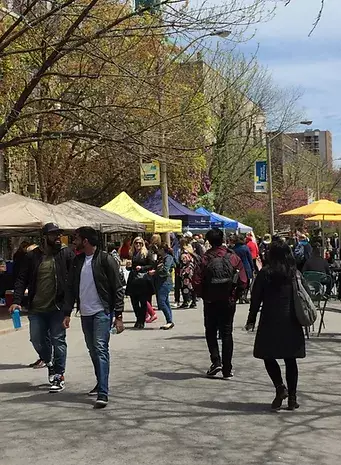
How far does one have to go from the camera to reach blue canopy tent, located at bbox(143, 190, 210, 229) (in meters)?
26.6

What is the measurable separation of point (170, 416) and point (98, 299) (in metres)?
1.39

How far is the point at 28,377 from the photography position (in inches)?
346

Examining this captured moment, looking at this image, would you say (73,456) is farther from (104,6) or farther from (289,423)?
(104,6)

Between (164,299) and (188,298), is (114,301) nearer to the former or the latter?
(164,299)

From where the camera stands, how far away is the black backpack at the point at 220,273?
827 centimetres

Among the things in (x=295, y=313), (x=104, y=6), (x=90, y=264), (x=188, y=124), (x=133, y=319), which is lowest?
(x=133, y=319)

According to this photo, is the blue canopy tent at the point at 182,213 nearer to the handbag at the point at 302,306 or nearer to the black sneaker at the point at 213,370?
the black sneaker at the point at 213,370

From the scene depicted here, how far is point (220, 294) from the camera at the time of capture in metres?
8.23

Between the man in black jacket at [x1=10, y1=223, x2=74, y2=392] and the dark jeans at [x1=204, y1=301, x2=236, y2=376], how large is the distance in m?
1.73

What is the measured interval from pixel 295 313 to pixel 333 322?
7234 mm

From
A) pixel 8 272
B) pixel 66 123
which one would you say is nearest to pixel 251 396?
pixel 8 272

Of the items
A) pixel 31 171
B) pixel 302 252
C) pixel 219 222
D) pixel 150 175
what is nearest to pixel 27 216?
pixel 150 175

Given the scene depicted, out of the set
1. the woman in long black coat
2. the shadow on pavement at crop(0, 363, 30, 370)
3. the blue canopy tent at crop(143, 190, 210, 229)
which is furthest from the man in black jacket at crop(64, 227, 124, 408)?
the blue canopy tent at crop(143, 190, 210, 229)

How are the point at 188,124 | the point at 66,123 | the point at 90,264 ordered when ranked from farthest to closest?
the point at 66,123 < the point at 188,124 < the point at 90,264
